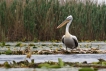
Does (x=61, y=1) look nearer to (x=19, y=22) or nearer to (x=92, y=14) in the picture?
(x=92, y=14)

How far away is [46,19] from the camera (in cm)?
1789

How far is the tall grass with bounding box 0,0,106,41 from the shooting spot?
17.2 metres

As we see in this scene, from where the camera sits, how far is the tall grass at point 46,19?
17.2 m

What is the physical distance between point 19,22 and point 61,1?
266 centimetres

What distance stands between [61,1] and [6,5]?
2.61 meters

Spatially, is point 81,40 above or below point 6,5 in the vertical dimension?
below

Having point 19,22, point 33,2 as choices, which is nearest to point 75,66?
point 19,22

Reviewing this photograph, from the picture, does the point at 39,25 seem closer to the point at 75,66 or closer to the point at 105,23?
the point at 105,23

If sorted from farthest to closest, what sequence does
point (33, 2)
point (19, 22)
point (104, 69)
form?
point (33, 2), point (19, 22), point (104, 69)

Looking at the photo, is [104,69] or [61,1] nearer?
[104,69]

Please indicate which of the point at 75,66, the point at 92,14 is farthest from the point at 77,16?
the point at 75,66

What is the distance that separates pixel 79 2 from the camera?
19281 mm

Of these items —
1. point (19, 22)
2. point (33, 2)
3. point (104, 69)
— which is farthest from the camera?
point (33, 2)

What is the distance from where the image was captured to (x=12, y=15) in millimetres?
17516
